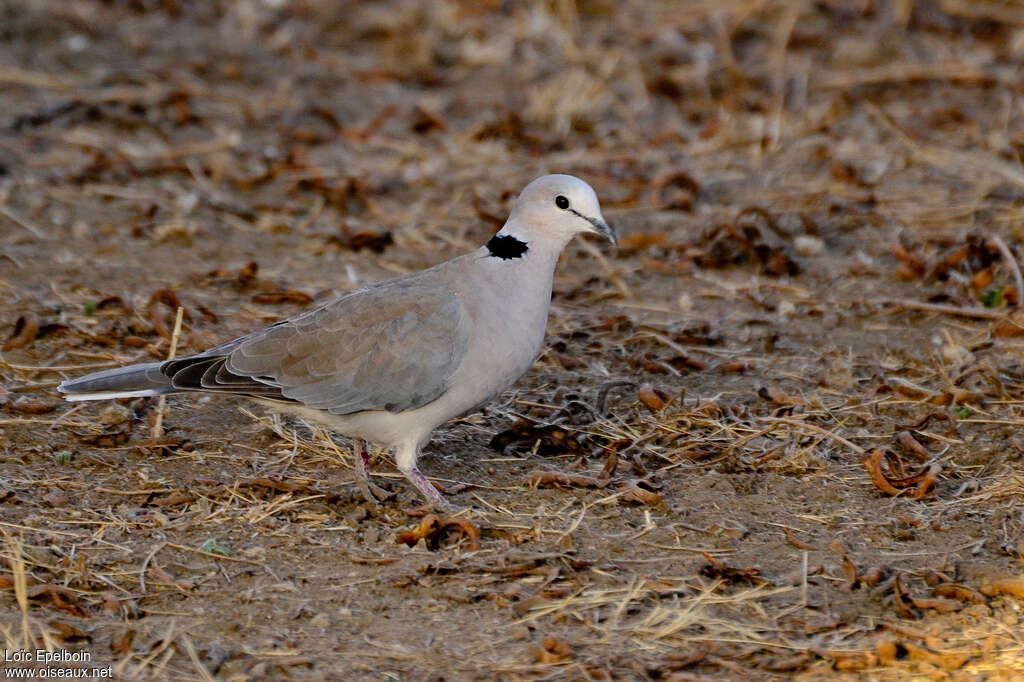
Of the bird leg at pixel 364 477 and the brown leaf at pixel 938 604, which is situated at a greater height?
the brown leaf at pixel 938 604

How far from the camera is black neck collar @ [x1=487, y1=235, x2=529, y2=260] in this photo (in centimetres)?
445

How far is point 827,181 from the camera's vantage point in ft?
24.2

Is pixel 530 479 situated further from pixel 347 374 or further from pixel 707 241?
pixel 707 241

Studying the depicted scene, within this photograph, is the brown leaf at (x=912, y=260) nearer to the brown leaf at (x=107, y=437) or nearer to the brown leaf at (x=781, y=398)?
the brown leaf at (x=781, y=398)

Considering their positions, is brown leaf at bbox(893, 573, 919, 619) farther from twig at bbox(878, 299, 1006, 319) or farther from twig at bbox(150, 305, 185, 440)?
twig at bbox(150, 305, 185, 440)

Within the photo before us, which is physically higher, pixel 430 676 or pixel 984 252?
pixel 984 252

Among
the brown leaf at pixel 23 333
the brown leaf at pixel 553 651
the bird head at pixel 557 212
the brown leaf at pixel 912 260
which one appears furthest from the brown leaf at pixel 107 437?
the brown leaf at pixel 912 260

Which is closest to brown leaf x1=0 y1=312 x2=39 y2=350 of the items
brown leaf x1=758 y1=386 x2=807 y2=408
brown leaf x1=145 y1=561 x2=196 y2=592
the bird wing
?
the bird wing

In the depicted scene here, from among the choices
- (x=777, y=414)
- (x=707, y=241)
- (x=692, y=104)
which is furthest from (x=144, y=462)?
(x=692, y=104)

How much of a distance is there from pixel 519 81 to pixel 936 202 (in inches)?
130

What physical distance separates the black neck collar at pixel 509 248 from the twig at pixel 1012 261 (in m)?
2.56

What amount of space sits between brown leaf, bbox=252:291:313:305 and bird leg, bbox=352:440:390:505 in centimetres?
144

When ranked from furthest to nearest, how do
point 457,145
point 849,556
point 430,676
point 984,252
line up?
point 457,145, point 984,252, point 849,556, point 430,676

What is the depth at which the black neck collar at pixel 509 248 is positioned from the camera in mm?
4449
